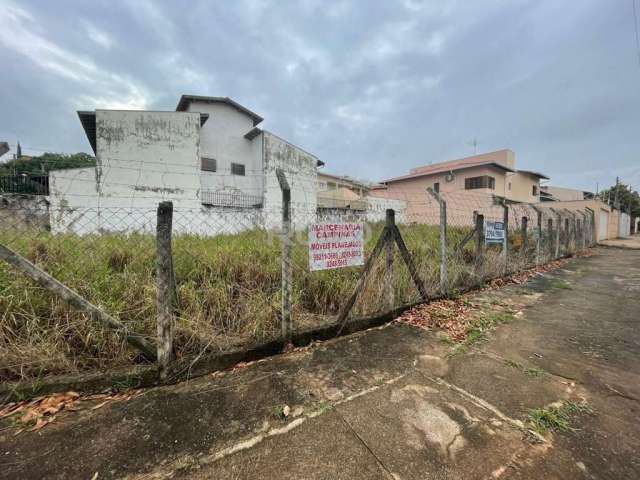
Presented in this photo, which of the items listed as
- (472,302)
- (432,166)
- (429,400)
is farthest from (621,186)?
(429,400)

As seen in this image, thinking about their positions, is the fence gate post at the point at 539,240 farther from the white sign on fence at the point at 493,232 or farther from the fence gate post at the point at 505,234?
the white sign on fence at the point at 493,232

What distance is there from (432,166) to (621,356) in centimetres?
2662

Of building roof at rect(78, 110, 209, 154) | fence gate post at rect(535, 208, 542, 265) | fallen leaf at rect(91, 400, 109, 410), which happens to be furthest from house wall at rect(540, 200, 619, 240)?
building roof at rect(78, 110, 209, 154)

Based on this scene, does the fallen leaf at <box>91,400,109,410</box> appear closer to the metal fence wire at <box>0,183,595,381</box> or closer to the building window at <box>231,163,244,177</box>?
the metal fence wire at <box>0,183,595,381</box>

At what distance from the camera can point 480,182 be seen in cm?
2006

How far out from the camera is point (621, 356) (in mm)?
2467

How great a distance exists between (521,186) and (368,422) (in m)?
29.3

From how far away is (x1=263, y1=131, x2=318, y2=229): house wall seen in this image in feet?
53.5

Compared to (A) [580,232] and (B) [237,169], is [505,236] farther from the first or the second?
(B) [237,169]

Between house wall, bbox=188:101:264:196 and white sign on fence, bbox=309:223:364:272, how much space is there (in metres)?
15.0

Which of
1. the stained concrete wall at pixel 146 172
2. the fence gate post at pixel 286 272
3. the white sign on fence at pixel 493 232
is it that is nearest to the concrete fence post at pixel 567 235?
the white sign on fence at pixel 493 232

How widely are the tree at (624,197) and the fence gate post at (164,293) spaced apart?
47318 mm

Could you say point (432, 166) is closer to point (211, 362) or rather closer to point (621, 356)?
point (621, 356)

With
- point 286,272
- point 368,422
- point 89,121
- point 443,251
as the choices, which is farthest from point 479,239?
point 89,121
